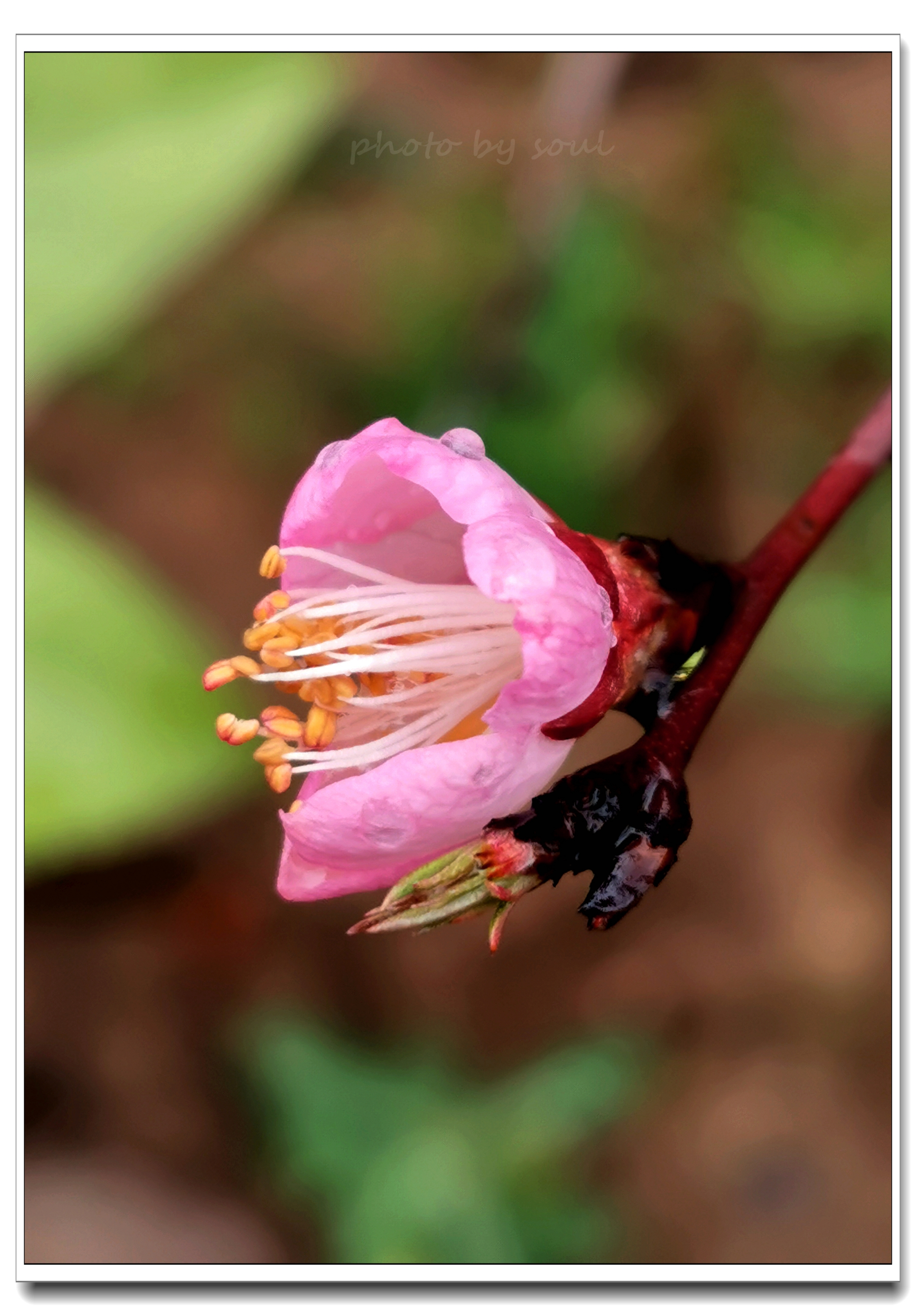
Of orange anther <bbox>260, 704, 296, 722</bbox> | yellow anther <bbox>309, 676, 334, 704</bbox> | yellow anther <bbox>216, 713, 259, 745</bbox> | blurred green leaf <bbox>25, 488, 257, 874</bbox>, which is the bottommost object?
blurred green leaf <bbox>25, 488, 257, 874</bbox>

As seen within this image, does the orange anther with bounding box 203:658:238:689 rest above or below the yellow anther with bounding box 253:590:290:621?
below

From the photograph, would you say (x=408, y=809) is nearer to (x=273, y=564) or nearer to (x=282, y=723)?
(x=282, y=723)

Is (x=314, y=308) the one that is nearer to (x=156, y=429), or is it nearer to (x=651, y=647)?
(x=156, y=429)

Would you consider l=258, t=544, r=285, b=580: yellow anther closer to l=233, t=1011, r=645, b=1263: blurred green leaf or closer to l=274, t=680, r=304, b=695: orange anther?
l=274, t=680, r=304, b=695: orange anther

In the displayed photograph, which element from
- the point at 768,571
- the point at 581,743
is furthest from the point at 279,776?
the point at 581,743

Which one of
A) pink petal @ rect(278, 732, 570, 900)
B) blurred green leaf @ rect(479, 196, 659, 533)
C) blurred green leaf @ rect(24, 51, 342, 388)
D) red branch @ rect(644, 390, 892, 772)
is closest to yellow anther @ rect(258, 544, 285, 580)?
pink petal @ rect(278, 732, 570, 900)
